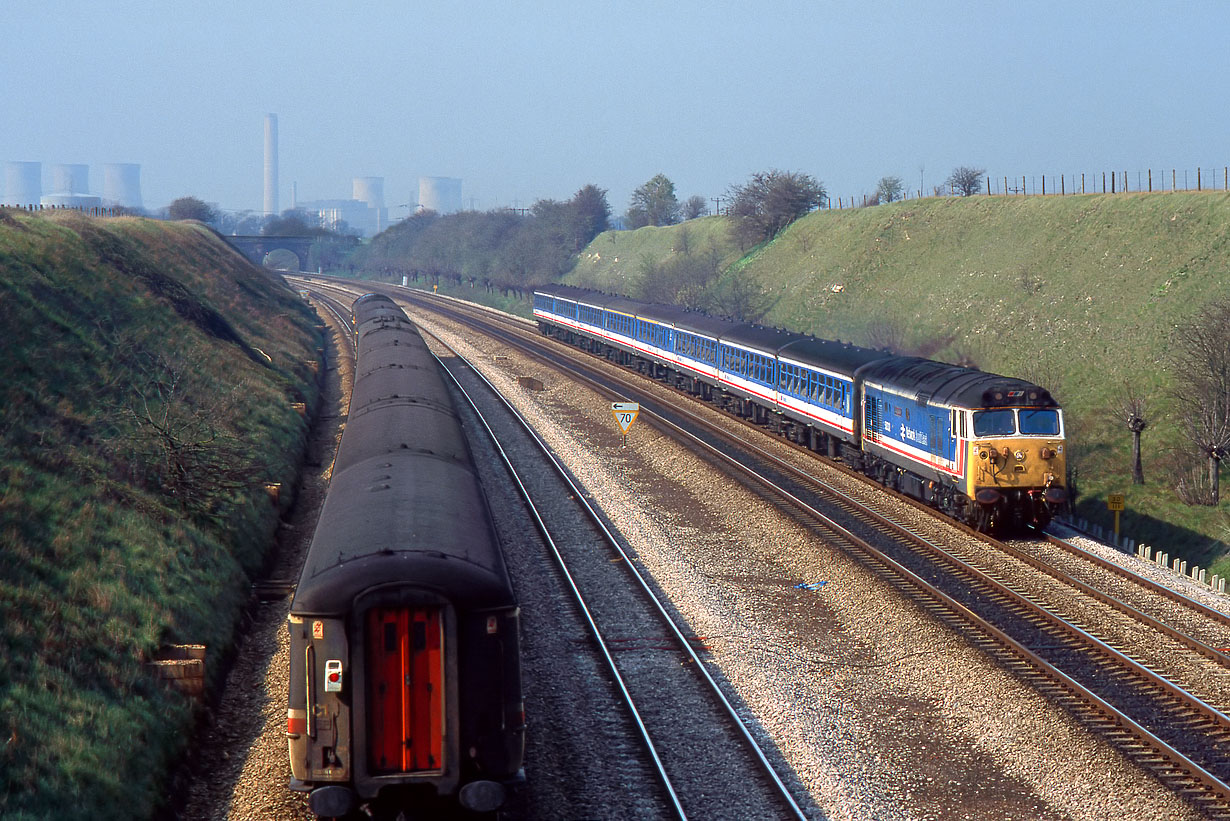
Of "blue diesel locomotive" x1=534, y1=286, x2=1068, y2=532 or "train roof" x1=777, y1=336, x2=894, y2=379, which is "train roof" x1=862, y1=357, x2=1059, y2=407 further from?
"train roof" x1=777, y1=336, x2=894, y2=379

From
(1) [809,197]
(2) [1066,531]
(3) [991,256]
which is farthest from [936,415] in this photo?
(1) [809,197]

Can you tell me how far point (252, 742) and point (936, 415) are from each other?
1662 cm

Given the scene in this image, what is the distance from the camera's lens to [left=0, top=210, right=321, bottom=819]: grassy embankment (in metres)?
11.8

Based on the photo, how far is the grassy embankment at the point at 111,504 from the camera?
11.8 metres

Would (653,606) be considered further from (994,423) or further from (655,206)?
(655,206)

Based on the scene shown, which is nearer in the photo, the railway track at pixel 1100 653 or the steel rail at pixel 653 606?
the steel rail at pixel 653 606

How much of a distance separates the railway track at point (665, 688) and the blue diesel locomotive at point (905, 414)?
7645mm

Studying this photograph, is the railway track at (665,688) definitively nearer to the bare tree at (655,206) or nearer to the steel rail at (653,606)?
the steel rail at (653,606)

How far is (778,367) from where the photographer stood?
35.5m

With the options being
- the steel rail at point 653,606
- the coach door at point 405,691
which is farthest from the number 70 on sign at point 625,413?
the coach door at point 405,691

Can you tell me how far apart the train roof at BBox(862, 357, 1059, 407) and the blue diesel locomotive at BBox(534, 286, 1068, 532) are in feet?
0.10

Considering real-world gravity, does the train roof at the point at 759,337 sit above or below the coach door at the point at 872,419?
above

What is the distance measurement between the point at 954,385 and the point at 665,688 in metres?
12.3

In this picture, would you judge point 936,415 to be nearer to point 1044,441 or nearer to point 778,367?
point 1044,441
